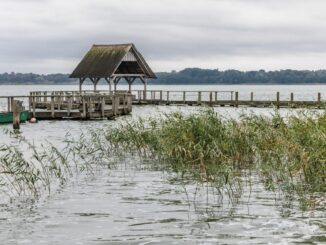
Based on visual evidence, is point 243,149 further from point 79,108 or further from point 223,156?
point 79,108

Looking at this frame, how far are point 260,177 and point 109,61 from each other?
41.9m

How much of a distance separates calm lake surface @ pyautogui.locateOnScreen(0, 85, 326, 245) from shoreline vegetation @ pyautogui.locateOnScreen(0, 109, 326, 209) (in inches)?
15.5

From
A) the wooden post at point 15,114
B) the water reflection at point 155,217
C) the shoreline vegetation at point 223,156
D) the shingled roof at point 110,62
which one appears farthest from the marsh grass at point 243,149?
the shingled roof at point 110,62

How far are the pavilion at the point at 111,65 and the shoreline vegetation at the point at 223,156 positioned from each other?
115 ft

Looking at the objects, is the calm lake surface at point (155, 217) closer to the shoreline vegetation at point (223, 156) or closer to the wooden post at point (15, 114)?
the shoreline vegetation at point (223, 156)

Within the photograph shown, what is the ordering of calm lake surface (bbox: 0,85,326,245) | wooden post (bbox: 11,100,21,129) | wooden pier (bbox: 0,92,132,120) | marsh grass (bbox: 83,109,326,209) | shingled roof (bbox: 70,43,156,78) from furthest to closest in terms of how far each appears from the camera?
shingled roof (bbox: 70,43,156,78) → wooden pier (bbox: 0,92,132,120) → wooden post (bbox: 11,100,21,129) → marsh grass (bbox: 83,109,326,209) → calm lake surface (bbox: 0,85,326,245)

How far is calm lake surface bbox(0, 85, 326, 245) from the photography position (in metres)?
9.52

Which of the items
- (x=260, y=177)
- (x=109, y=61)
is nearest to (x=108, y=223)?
(x=260, y=177)

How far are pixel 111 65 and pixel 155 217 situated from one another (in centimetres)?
4478

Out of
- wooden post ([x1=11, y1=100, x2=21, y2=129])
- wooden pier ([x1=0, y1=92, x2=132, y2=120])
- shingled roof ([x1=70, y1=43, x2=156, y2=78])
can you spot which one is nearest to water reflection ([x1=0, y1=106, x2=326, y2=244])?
wooden post ([x1=11, y1=100, x2=21, y2=129])

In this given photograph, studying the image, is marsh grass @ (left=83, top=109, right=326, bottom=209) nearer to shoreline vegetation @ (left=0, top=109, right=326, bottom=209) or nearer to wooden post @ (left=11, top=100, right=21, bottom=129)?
shoreline vegetation @ (left=0, top=109, right=326, bottom=209)

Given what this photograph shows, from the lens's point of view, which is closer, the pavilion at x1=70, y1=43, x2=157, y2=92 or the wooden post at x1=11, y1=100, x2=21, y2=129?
the wooden post at x1=11, y1=100, x2=21, y2=129

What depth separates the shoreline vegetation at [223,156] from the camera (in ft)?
41.8

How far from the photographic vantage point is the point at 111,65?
55125 millimetres
